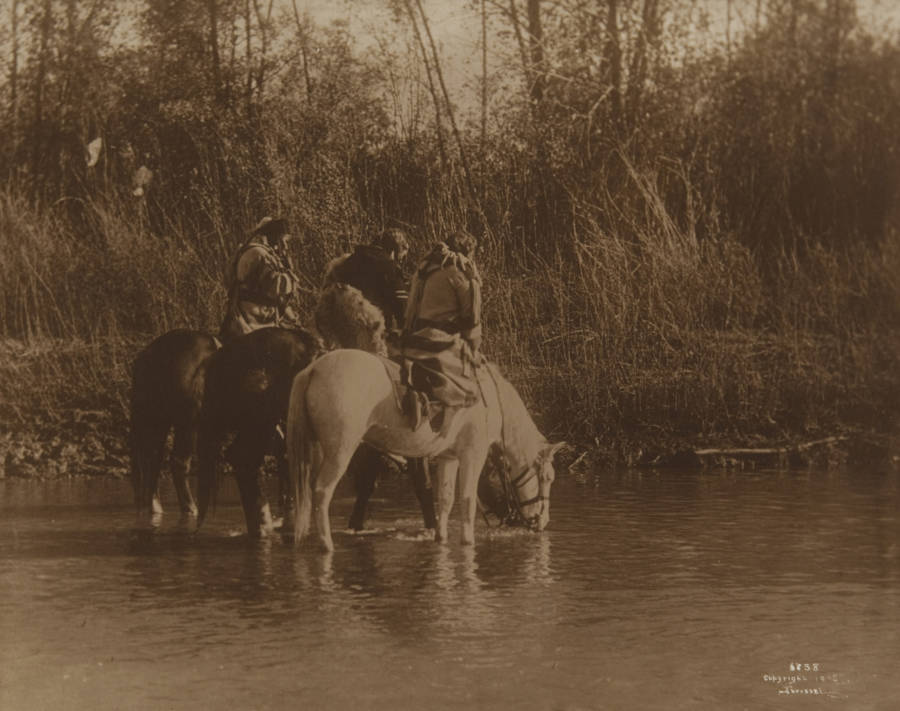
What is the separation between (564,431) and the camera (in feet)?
50.4

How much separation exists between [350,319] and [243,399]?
0.92 m

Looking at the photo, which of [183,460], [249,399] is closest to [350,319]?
[249,399]

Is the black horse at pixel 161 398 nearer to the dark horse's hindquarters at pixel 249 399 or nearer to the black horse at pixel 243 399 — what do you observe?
the black horse at pixel 243 399

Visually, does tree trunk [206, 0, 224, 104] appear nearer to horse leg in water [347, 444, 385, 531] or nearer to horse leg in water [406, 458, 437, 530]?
horse leg in water [347, 444, 385, 531]

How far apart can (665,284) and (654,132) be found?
3.99m

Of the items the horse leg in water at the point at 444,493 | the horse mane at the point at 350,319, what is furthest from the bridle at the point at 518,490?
the horse mane at the point at 350,319

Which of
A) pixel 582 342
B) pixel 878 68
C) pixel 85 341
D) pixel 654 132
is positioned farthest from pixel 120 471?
pixel 878 68

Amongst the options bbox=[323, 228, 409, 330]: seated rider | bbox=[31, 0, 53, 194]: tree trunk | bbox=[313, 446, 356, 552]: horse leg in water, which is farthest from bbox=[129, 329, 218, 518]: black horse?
bbox=[31, 0, 53, 194]: tree trunk

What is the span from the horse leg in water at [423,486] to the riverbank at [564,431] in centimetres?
434

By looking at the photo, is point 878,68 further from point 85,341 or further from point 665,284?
point 85,341

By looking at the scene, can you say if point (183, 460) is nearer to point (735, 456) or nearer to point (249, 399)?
point (249, 399)

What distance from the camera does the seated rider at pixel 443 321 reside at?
947cm

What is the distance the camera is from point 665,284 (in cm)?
1672

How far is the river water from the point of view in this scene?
5.91 m
